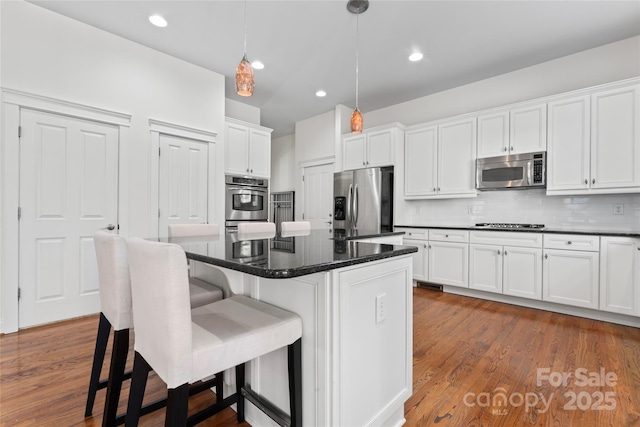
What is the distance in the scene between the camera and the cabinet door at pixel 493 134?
356cm

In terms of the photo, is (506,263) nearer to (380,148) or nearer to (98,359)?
(380,148)

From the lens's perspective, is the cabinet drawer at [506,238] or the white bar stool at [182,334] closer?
the white bar stool at [182,334]

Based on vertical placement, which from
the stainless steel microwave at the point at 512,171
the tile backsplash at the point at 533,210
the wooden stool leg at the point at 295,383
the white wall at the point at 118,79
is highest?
the white wall at the point at 118,79

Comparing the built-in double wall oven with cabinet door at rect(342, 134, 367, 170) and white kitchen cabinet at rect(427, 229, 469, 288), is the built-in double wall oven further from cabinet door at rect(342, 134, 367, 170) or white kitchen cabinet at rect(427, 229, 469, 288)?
white kitchen cabinet at rect(427, 229, 469, 288)

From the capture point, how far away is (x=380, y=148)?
14.7 feet

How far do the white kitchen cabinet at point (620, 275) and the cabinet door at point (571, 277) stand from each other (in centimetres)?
6

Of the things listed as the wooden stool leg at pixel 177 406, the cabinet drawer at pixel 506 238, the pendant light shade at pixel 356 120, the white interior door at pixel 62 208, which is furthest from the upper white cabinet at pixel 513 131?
the white interior door at pixel 62 208

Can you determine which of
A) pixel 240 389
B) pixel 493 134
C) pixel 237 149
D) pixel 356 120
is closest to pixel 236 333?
pixel 240 389

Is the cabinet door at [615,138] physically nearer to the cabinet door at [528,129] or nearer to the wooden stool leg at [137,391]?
the cabinet door at [528,129]

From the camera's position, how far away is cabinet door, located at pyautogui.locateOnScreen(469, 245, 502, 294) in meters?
3.38

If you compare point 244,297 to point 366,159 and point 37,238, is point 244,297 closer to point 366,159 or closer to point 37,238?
point 37,238

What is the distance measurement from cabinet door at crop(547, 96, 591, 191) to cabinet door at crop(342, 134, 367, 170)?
7.75ft

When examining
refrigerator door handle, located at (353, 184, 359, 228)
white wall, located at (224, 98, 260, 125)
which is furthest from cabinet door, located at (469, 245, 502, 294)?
white wall, located at (224, 98, 260, 125)

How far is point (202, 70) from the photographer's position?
12.1 feet
